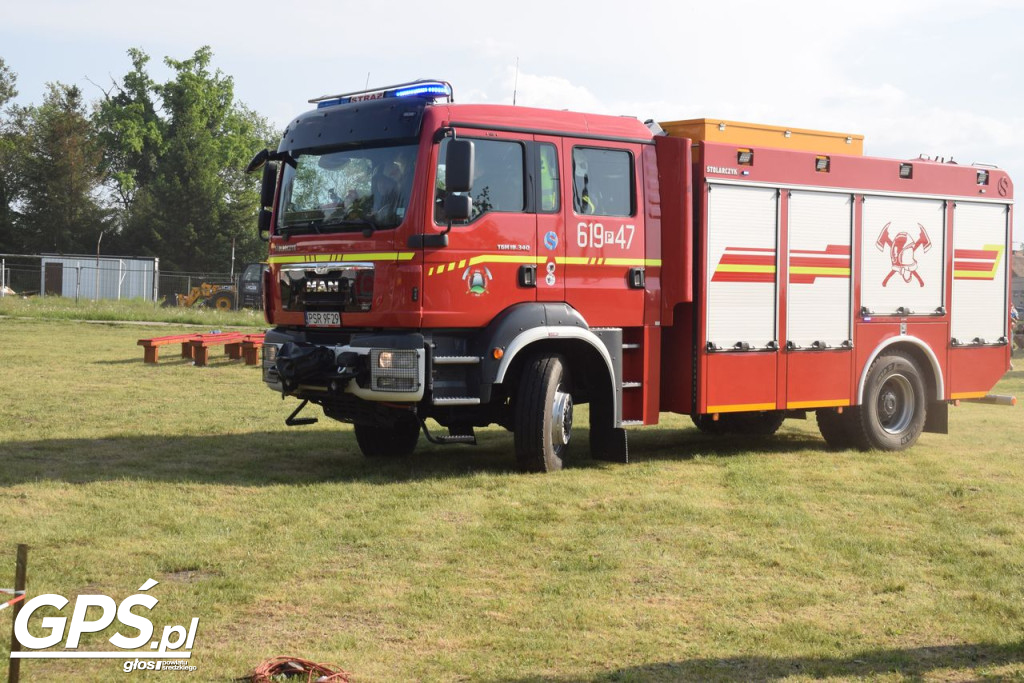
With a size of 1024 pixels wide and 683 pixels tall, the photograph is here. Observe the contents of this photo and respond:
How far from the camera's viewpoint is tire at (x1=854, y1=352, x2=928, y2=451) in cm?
1248

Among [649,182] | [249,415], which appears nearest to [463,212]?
[649,182]

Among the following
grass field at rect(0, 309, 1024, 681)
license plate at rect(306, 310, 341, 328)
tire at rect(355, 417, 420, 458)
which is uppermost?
license plate at rect(306, 310, 341, 328)

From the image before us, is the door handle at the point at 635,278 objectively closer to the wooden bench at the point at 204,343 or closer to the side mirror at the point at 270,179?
the side mirror at the point at 270,179

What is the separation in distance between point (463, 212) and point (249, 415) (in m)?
5.80

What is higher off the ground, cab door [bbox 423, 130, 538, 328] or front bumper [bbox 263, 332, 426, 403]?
cab door [bbox 423, 130, 538, 328]

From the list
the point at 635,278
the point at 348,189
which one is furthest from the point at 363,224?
the point at 635,278

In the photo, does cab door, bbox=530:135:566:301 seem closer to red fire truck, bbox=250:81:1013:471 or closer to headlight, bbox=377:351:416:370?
red fire truck, bbox=250:81:1013:471

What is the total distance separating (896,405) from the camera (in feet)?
42.4

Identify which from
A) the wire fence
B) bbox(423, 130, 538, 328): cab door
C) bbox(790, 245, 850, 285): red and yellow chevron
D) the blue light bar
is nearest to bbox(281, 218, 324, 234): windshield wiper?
bbox(423, 130, 538, 328): cab door

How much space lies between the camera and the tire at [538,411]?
1025 centimetres

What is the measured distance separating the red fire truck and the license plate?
0.02m

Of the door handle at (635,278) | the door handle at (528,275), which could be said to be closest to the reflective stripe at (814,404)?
the door handle at (635,278)

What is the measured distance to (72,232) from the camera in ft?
215

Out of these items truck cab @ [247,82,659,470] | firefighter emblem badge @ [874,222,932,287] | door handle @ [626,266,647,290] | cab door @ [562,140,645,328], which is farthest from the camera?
firefighter emblem badge @ [874,222,932,287]
